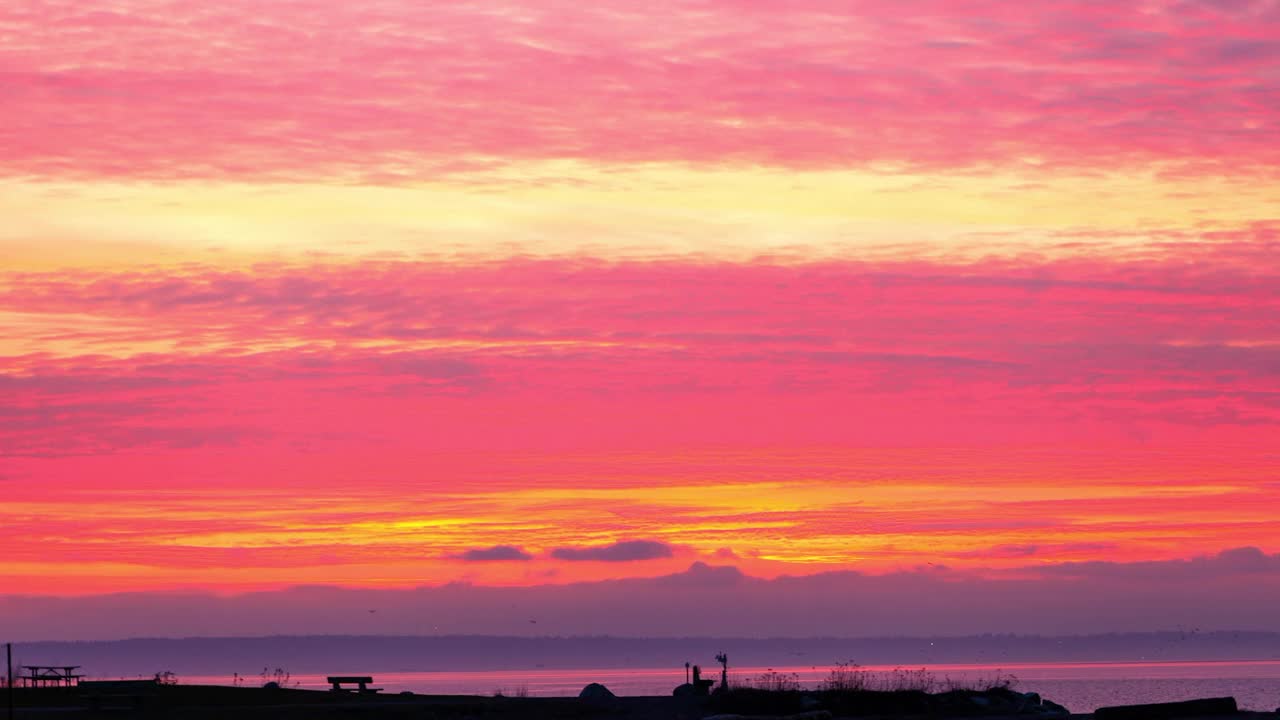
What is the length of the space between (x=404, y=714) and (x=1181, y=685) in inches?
3892

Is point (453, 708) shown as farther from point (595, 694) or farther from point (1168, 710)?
point (1168, 710)

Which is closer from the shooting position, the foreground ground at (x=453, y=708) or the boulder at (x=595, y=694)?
the foreground ground at (x=453, y=708)

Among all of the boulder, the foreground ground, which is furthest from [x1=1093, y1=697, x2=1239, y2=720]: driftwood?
the boulder

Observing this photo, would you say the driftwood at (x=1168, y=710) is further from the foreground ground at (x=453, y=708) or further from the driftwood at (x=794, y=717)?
the driftwood at (x=794, y=717)

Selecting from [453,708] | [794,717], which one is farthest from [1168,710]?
[453,708]

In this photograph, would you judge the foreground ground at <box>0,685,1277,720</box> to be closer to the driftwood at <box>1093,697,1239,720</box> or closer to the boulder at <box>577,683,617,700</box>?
the boulder at <box>577,683,617,700</box>

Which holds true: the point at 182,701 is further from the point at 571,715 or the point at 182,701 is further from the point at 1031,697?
the point at 1031,697

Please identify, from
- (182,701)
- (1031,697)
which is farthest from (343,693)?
(1031,697)

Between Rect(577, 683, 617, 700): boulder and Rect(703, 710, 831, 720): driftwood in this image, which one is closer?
Rect(703, 710, 831, 720): driftwood

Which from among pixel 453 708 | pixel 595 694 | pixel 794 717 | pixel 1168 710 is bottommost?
pixel 794 717

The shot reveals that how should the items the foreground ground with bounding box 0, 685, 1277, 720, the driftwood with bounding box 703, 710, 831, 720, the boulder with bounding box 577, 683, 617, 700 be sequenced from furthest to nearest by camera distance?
1. the boulder with bounding box 577, 683, 617, 700
2. the foreground ground with bounding box 0, 685, 1277, 720
3. the driftwood with bounding box 703, 710, 831, 720

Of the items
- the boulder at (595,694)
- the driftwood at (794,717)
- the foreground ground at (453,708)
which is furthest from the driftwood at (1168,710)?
the boulder at (595,694)

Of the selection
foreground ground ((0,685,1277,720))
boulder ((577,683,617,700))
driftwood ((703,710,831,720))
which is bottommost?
driftwood ((703,710,831,720))

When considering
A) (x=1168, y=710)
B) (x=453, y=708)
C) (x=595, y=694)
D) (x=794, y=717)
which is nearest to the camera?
(x=794, y=717)
